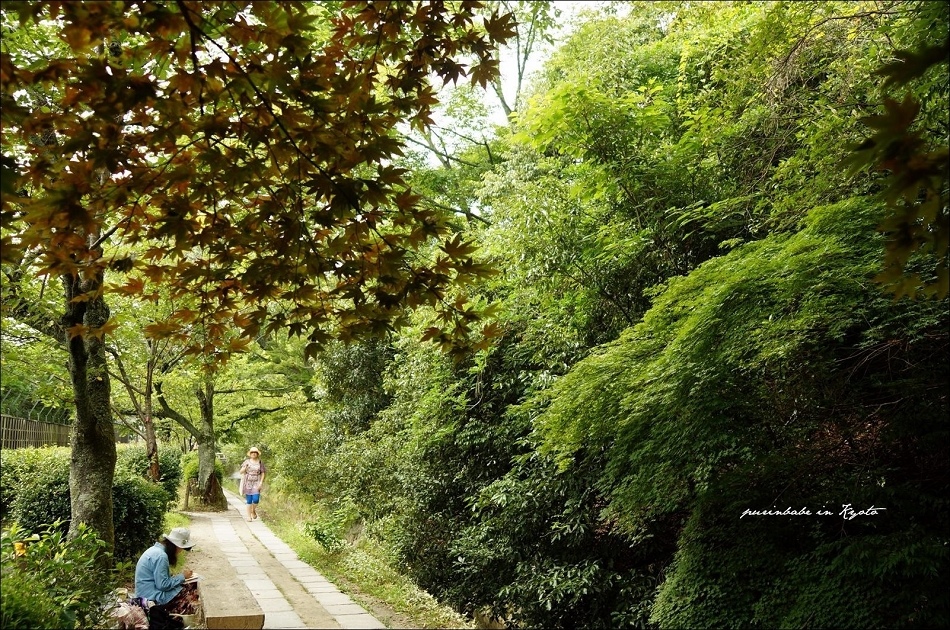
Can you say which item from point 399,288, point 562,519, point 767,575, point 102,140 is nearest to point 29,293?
point 102,140

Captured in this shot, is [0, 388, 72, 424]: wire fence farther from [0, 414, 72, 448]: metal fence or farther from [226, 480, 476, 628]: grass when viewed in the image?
[226, 480, 476, 628]: grass

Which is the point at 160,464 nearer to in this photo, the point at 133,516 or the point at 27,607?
the point at 133,516

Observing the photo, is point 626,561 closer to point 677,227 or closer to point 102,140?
point 677,227

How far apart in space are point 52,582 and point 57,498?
3.63 m

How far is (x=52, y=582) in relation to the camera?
4.89m

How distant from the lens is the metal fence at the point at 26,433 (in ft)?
23.3

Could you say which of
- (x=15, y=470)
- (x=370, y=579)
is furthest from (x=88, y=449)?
(x=370, y=579)

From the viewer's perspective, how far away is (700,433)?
514cm

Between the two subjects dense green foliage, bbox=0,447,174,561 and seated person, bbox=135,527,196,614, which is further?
dense green foliage, bbox=0,447,174,561

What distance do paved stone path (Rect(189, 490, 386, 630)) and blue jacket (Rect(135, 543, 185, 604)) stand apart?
0.85 metres

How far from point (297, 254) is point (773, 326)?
3084mm

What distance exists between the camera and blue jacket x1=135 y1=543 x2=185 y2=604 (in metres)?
5.87

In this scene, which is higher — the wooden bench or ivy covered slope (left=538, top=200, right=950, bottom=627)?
ivy covered slope (left=538, top=200, right=950, bottom=627)

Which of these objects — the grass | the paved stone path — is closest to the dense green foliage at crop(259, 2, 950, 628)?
the grass
